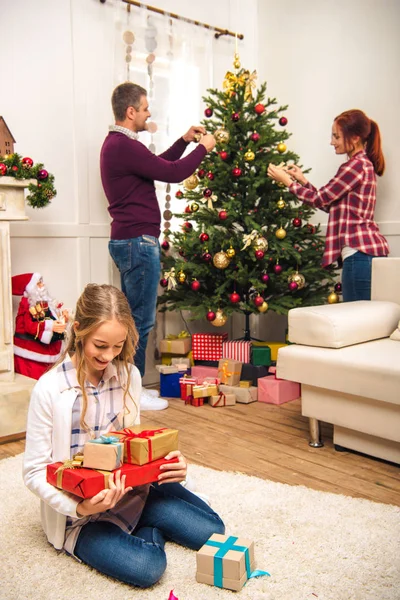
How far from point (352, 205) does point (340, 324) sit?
98 centimetres

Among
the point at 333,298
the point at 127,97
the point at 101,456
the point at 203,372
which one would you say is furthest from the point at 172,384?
the point at 101,456

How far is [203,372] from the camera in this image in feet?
12.8

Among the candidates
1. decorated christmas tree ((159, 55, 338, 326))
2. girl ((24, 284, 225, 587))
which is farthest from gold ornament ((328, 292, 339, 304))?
girl ((24, 284, 225, 587))

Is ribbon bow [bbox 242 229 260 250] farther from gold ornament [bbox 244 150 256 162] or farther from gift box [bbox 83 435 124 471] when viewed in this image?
gift box [bbox 83 435 124 471]

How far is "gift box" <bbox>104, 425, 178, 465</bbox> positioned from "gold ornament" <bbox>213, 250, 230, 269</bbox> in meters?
2.02

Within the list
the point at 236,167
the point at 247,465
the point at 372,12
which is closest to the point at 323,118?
the point at 372,12

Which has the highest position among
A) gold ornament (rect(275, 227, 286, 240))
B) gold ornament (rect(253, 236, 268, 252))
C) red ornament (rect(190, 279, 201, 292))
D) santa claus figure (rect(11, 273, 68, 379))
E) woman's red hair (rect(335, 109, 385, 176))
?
woman's red hair (rect(335, 109, 385, 176))

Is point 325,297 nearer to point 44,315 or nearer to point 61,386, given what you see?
point 44,315

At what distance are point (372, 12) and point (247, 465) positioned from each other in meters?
3.01

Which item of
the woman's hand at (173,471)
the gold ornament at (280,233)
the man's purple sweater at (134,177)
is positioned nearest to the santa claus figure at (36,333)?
the man's purple sweater at (134,177)

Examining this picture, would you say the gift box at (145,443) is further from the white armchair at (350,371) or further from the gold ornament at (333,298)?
the gold ornament at (333,298)

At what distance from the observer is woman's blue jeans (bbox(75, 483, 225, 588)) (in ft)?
5.61

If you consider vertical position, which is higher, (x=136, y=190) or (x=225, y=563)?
(x=136, y=190)

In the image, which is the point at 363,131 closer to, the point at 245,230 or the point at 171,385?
the point at 245,230
